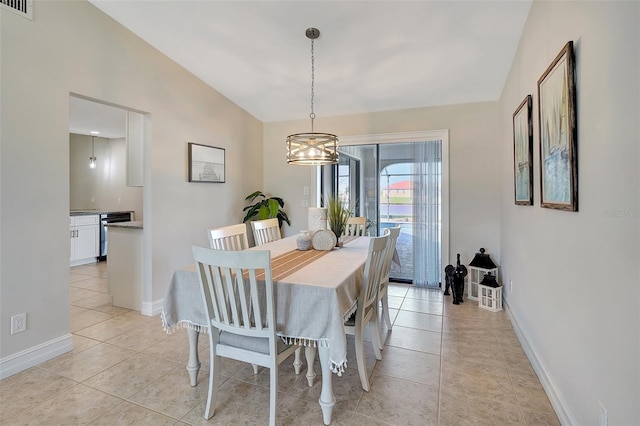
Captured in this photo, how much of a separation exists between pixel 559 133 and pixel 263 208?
3431mm

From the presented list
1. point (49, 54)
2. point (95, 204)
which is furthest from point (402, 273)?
point (95, 204)

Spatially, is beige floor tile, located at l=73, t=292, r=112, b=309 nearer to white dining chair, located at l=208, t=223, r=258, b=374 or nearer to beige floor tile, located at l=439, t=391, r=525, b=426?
white dining chair, located at l=208, t=223, r=258, b=374

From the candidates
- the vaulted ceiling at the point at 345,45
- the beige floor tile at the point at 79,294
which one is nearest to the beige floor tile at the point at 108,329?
the beige floor tile at the point at 79,294

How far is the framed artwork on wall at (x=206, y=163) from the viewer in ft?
11.9

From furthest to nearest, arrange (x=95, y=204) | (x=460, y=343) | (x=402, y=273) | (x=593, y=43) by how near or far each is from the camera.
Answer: (x=95, y=204) < (x=402, y=273) < (x=460, y=343) < (x=593, y=43)

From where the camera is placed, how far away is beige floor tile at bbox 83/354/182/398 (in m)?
1.99

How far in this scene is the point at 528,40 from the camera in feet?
7.75

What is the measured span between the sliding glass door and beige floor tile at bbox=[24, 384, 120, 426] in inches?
133

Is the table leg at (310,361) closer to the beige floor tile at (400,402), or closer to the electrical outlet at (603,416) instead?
the beige floor tile at (400,402)

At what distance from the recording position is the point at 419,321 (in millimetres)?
3072

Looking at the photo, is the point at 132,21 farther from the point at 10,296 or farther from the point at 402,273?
the point at 402,273

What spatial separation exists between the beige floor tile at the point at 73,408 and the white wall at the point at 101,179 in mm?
4885

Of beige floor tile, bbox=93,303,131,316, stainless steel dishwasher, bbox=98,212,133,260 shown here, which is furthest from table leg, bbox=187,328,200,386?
stainless steel dishwasher, bbox=98,212,133,260

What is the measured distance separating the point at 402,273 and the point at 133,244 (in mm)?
3413
